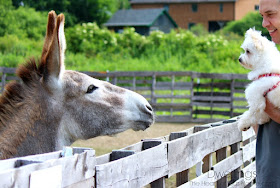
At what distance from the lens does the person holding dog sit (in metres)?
2.45

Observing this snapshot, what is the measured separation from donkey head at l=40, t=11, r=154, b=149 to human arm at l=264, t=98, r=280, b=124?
2.72 feet

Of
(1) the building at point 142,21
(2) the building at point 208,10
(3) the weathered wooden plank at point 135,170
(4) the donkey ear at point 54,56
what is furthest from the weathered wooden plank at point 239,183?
(2) the building at point 208,10

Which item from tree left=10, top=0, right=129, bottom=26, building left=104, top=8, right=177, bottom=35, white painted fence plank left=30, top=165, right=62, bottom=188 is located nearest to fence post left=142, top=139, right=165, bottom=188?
white painted fence plank left=30, top=165, right=62, bottom=188

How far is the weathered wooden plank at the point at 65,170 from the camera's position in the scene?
5.54ft

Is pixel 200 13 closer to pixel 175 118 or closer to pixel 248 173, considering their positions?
pixel 175 118

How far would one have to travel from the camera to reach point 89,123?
2.91 m

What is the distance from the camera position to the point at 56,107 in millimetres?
2807

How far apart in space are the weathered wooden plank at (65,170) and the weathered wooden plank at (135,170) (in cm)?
13

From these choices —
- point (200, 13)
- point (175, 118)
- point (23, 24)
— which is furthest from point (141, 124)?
point (200, 13)

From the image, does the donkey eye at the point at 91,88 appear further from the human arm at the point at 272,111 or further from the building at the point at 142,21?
the building at the point at 142,21

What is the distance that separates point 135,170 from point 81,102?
636 mm

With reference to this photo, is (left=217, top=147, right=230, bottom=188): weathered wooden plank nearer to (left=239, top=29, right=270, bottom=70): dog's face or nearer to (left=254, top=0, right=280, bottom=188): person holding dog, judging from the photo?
(left=239, top=29, right=270, bottom=70): dog's face

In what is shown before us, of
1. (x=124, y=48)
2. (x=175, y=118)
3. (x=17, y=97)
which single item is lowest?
(x=175, y=118)

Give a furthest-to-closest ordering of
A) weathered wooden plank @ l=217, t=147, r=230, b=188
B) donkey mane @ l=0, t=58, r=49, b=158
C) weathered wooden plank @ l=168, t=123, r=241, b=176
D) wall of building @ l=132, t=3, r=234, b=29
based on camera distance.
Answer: wall of building @ l=132, t=3, r=234, b=29 → weathered wooden plank @ l=217, t=147, r=230, b=188 → weathered wooden plank @ l=168, t=123, r=241, b=176 → donkey mane @ l=0, t=58, r=49, b=158
